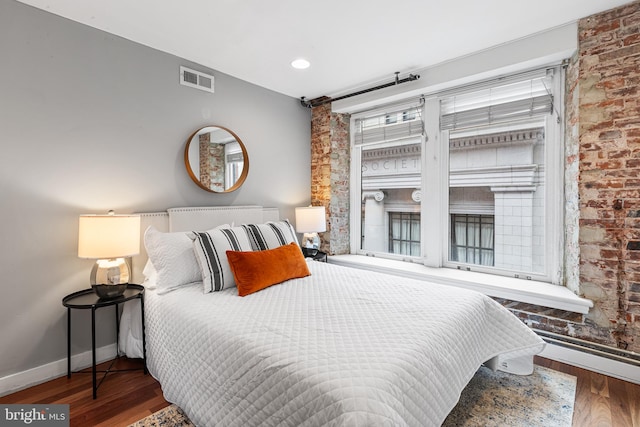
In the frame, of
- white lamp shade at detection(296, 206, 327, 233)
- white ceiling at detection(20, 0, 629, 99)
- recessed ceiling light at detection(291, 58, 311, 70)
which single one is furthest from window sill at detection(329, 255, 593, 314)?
recessed ceiling light at detection(291, 58, 311, 70)

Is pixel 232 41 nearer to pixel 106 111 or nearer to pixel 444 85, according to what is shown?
pixel 106 111

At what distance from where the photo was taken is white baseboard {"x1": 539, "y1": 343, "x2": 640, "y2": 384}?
207 centimetres

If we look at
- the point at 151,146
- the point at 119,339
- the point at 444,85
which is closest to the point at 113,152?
the point at 151,146

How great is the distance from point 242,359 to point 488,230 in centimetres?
259

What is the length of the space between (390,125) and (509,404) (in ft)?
9.24

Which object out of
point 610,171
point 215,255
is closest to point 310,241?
point 215,255

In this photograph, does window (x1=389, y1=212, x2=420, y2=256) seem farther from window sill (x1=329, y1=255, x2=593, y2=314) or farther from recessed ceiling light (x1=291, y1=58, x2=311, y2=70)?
recessed ceiling light (x1=291, y1=58, x2=311, y2=70)

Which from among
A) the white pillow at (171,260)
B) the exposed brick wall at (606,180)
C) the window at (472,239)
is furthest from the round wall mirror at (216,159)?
the exposed brick wall at (606,180)

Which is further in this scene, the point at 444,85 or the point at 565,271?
the point at 444,85

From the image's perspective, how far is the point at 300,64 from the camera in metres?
2.87

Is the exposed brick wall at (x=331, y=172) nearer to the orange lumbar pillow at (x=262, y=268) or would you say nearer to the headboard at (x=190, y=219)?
the headboard at (x=190, y=219)

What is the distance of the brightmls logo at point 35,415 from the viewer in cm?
164

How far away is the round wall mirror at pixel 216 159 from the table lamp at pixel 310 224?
29.7 inches

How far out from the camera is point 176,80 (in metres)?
2.71
